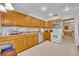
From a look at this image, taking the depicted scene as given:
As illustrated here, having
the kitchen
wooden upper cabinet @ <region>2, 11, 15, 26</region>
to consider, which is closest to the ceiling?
the kitchen

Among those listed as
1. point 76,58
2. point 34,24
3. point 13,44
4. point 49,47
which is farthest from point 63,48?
point 13,44

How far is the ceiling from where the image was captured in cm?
183

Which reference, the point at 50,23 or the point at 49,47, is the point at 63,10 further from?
the point at 49,47

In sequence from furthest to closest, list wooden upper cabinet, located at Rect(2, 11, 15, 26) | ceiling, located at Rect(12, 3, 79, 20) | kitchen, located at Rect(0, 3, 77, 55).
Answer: wooden upper cabinet, located at Rect(2, 11, 15, 26) < kitchen, located at Rect(0, 3, 77, 55) < ceiling, located at Rect(12, 3, 79, 20)

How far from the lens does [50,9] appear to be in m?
1.97

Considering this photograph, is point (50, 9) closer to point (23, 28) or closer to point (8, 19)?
point (23, 28)

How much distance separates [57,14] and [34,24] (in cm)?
78

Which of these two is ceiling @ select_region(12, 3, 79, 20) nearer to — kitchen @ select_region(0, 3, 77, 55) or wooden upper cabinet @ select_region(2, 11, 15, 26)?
kitchen @ select_region(0, 3, 77, 55)

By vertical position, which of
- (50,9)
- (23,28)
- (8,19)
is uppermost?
(50,9)

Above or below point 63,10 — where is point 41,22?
below

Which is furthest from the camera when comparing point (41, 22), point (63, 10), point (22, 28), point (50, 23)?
point (22, 28)

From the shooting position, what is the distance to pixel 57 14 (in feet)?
6.61

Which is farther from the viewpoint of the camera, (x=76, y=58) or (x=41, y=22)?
(x=41, y=22)

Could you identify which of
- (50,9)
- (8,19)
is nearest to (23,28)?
(8,19)
